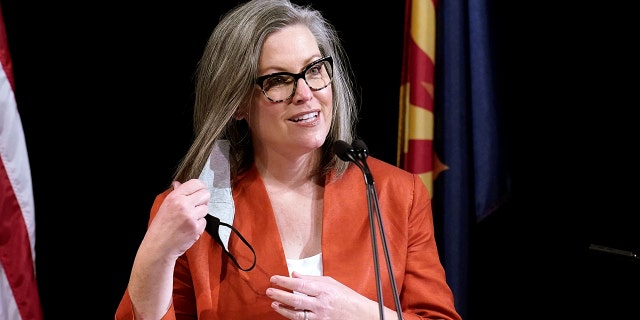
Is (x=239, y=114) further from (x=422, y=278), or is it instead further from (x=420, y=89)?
(x=420, y=89)

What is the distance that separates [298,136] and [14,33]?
4.08ft

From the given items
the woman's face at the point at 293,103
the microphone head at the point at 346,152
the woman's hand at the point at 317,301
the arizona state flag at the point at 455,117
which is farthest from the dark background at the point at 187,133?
the microphone head at the point at 346,152

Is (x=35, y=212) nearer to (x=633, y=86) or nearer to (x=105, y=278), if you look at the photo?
(x=105, y=278)

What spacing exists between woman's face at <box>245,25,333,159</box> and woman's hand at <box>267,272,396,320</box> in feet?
1.11

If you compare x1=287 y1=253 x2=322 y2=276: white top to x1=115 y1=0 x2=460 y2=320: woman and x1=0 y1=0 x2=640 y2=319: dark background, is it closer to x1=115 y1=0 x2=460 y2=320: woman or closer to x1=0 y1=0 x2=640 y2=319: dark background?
x1=115 y1=0 x2=460 y2=320: woman

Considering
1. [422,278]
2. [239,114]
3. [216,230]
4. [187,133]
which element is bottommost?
[422,278]

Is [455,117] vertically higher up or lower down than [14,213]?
higher up

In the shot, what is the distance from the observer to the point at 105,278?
8.27ft

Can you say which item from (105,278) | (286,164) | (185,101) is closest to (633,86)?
(286,164)

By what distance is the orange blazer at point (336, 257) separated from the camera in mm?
1658

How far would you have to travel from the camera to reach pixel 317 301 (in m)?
1.52

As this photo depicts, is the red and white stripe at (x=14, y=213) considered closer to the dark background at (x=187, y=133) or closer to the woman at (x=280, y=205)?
the dark background at (x=187, y=133)

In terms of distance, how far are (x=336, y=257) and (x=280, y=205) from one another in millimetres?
221

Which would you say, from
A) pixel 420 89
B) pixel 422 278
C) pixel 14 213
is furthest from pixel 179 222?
pixel 420 89
